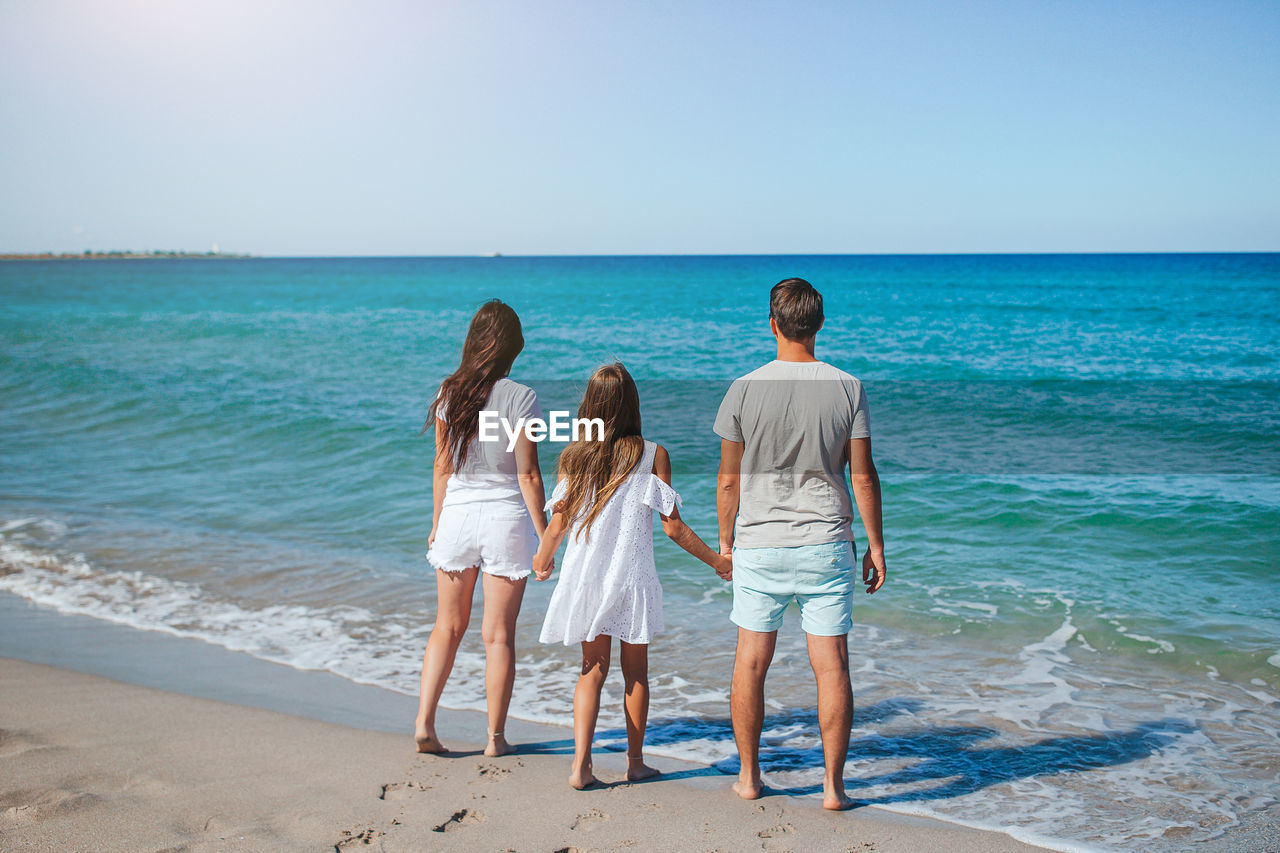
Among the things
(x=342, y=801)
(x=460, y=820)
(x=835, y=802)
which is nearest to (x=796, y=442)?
(x=835, y=802)

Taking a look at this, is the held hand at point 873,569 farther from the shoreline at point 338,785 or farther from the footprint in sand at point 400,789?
the footprint in sand at point 400,789

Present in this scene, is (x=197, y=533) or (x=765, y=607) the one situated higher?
(x=765, y=607)

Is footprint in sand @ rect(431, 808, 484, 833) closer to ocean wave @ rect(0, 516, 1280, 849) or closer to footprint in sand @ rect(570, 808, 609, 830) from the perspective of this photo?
footprint in sand @ rect(570, 808, 609, 830)

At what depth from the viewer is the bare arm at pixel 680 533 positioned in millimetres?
3145

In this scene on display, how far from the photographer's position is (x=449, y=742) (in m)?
3.90

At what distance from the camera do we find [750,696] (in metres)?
3.22

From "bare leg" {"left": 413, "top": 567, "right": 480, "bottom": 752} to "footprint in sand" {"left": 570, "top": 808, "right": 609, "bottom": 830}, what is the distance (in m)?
0.85

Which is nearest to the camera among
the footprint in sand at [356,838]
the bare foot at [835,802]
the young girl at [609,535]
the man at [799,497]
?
the footprint in sand at [356,838]

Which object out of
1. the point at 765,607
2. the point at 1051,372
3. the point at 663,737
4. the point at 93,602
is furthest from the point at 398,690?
the point at 1051,372

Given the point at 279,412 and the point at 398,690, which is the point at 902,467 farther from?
the point at 279,412

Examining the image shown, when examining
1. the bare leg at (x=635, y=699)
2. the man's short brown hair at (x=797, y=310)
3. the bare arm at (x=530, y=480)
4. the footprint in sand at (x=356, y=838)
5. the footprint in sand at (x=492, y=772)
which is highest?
the man's short brown hair at (x=797, y=310)

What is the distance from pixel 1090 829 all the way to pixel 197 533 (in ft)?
24.8

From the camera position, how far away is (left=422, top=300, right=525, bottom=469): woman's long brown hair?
11.1 ft

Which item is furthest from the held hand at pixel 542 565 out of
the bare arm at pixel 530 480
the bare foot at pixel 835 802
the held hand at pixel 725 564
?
the bare foot at pixel 835 802
